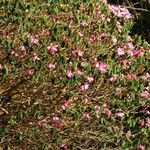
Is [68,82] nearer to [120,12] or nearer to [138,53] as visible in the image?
[138,53]

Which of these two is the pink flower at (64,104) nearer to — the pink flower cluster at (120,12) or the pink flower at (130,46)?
the pink flower at (130,46)

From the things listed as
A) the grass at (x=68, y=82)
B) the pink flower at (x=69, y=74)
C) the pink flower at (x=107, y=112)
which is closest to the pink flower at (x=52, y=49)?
the grass at (x=68, y=82)

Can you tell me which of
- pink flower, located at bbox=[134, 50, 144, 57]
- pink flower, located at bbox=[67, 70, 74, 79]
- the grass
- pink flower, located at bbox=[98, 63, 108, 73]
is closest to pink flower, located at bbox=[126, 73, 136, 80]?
the grass

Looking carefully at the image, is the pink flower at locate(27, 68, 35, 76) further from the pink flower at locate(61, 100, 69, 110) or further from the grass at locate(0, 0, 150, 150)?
the pink flower at locate(61, 100, 69, 110)

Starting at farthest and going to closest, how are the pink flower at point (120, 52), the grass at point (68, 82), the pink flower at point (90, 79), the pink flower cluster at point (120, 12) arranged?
the pink flower cluster at point (120, 12)
the pink flower at point (120, 52)
the pink flower at point (90, 79)
the grass at point (68, 82)

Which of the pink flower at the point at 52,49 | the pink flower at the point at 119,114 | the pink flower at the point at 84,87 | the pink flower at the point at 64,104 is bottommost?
the pink flower at the point at 119,114

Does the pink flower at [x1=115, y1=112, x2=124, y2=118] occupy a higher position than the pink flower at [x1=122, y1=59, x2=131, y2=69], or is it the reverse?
the pink flower at [x1=122, y1=59, x2=131, y2=69]

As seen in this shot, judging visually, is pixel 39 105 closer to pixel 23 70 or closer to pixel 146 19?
pixel 23 70

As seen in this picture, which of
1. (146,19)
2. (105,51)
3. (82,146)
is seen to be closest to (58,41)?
(105,51)

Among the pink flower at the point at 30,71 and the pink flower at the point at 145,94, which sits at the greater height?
the pink flower at the point at 30,71
